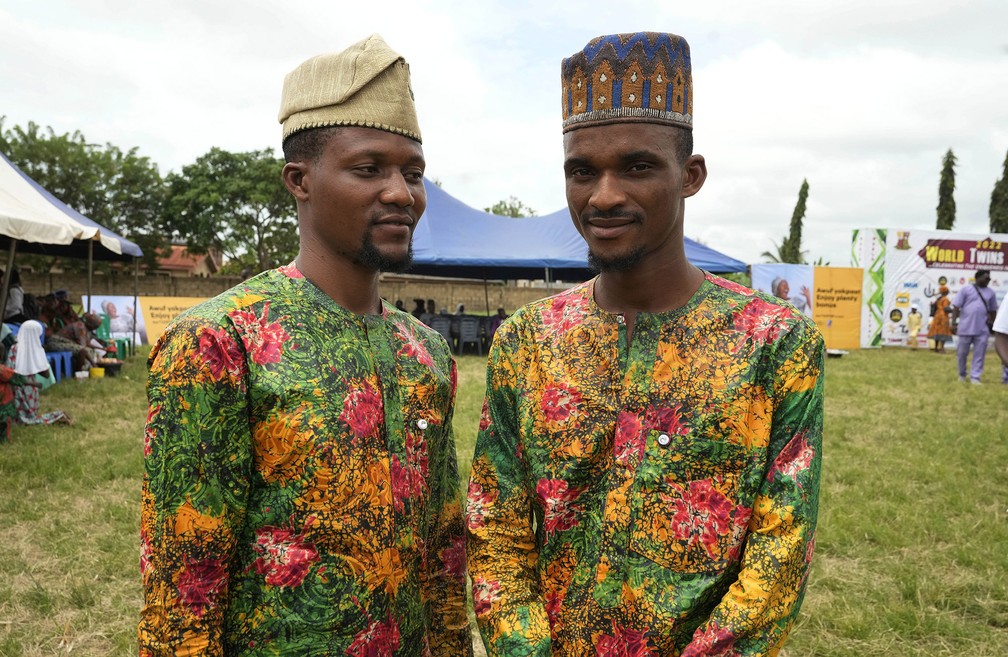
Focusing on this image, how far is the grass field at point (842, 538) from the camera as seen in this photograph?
3449mm

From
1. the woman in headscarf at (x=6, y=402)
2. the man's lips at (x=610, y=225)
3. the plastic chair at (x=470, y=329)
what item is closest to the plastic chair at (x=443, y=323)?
the plastic chair at (x=470, y=329)

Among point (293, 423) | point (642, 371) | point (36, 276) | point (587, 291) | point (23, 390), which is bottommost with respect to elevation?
point (23, 390)

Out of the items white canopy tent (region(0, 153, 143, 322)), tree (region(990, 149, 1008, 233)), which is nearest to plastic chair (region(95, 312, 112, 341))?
white canopy tent (region(0, 153, 143, 322))

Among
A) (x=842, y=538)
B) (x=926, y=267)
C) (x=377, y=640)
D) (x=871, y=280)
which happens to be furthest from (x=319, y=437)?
(x=926, y=267)

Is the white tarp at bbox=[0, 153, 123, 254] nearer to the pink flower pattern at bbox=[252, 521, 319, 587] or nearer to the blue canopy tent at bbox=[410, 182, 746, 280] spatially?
the blue canopy tent at bbox=[410, 182, 746, 280]

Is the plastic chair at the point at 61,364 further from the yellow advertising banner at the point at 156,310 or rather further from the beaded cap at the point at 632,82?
the beaded cap at the point at 632,82

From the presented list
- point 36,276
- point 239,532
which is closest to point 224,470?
point 239,532

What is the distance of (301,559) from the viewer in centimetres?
145

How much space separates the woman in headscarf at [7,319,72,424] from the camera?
7.70m

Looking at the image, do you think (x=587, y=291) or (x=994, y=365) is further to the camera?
(x=994, y=365)

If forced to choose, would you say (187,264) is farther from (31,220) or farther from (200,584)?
(200,584)

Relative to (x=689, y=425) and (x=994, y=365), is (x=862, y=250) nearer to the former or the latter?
(x=994, y=365)

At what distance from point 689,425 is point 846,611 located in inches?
114

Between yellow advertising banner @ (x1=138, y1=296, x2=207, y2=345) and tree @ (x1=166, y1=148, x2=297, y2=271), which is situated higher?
tree @ (x1=166, y1=148, x2=297, y2=271)
